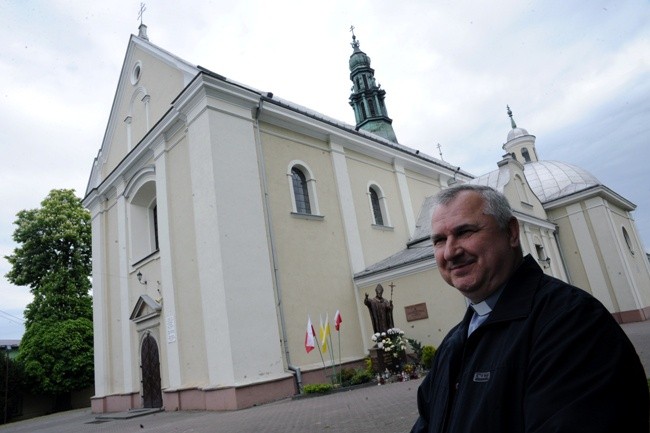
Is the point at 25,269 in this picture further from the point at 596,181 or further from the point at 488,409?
the point at 596,181

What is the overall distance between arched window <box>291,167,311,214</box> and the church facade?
0.04 meters

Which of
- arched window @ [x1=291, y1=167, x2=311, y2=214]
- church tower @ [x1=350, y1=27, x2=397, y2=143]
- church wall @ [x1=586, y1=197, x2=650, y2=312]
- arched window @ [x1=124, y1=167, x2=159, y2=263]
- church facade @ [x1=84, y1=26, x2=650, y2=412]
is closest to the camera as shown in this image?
church facade @ [x1=84, y1=26, x2=650, y2=412]

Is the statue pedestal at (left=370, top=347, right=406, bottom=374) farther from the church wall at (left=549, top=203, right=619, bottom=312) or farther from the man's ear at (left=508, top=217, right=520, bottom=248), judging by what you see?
the church wall at (left=549, top=203, right=619, bottom=312)

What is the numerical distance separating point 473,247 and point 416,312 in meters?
12.4

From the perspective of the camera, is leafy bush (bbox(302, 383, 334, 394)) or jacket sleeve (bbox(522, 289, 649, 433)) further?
leafy bush (bbox(302, 383, 334, 394))

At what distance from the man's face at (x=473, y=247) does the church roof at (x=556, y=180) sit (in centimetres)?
2544

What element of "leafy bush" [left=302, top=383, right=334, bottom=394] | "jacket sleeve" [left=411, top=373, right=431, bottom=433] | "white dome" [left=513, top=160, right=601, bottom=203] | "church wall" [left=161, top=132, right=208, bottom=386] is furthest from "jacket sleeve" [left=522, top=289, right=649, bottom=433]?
"white dome" [left=513, top=160, right=601, bottom=203]

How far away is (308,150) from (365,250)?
4.04m

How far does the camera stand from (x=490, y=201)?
208 centimetres

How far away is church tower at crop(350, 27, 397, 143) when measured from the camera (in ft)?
86.5

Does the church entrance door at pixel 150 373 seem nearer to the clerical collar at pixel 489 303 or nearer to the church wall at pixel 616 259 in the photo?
the clerical collar at pixel 489 303

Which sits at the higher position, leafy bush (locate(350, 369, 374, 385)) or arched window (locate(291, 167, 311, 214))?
arched window (locate(291, 167, 311, 214))

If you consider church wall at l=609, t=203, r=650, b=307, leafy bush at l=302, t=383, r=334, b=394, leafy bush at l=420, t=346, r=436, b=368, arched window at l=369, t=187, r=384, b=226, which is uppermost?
arched window at l=369, t=187, r=384, b=226

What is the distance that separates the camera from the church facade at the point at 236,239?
1150 centimetres
